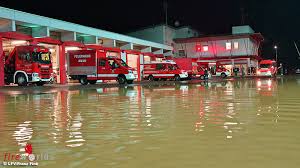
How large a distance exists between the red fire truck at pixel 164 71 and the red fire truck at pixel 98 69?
831cm

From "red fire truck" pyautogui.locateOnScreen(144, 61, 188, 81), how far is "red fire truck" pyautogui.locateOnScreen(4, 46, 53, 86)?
15.9 meters

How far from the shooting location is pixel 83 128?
24.2 ft

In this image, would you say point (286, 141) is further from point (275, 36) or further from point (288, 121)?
point (275, 36)

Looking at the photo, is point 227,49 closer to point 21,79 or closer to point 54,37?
point 54,37

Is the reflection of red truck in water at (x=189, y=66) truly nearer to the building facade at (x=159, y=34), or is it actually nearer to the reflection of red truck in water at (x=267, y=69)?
the reflection of red truck in water at (x=267, y=69)

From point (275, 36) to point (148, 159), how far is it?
93.7 meters

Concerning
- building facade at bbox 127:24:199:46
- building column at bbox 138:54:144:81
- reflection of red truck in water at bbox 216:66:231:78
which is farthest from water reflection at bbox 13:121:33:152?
building facade at bbox 127:24:199:46

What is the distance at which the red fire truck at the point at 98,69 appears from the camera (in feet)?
107

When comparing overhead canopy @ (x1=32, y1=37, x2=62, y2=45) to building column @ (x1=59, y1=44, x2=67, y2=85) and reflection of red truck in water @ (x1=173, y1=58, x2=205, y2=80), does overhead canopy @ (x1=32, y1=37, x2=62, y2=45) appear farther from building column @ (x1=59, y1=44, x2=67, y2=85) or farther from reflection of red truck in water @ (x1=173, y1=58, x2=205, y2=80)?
reflection of red truck in water @ (x1=173, y1=58, x2=205, y2=80)

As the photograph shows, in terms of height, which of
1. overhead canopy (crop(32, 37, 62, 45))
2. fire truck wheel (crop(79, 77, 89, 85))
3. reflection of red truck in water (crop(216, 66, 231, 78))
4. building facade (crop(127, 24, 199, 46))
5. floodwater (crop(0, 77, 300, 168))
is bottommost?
floodwater (crop(0, 77, 300, 168))

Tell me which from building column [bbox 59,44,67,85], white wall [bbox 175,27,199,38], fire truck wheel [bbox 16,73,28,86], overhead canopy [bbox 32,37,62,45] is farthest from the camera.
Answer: white wall [bbox 175,27,199,38]

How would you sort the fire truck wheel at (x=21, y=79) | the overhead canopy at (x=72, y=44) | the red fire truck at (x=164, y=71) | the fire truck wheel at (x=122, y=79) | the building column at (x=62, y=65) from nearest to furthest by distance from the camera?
1. the fire truck wheel at (x=21, y=79)
2. the fire truck wheel at (x=122, y=79)
3. the overhead canopy at (x=72, y=44)
4. the building column at (x=62, y=65)
5. the red fire truck at (x=164, y=71)

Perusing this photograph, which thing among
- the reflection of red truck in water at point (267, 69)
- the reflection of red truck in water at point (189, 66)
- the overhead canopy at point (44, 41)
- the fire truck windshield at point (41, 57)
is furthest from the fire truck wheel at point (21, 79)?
the reflection of red truck in water at point (267, 69)

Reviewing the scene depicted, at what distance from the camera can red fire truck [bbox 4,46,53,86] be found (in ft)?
87.5
